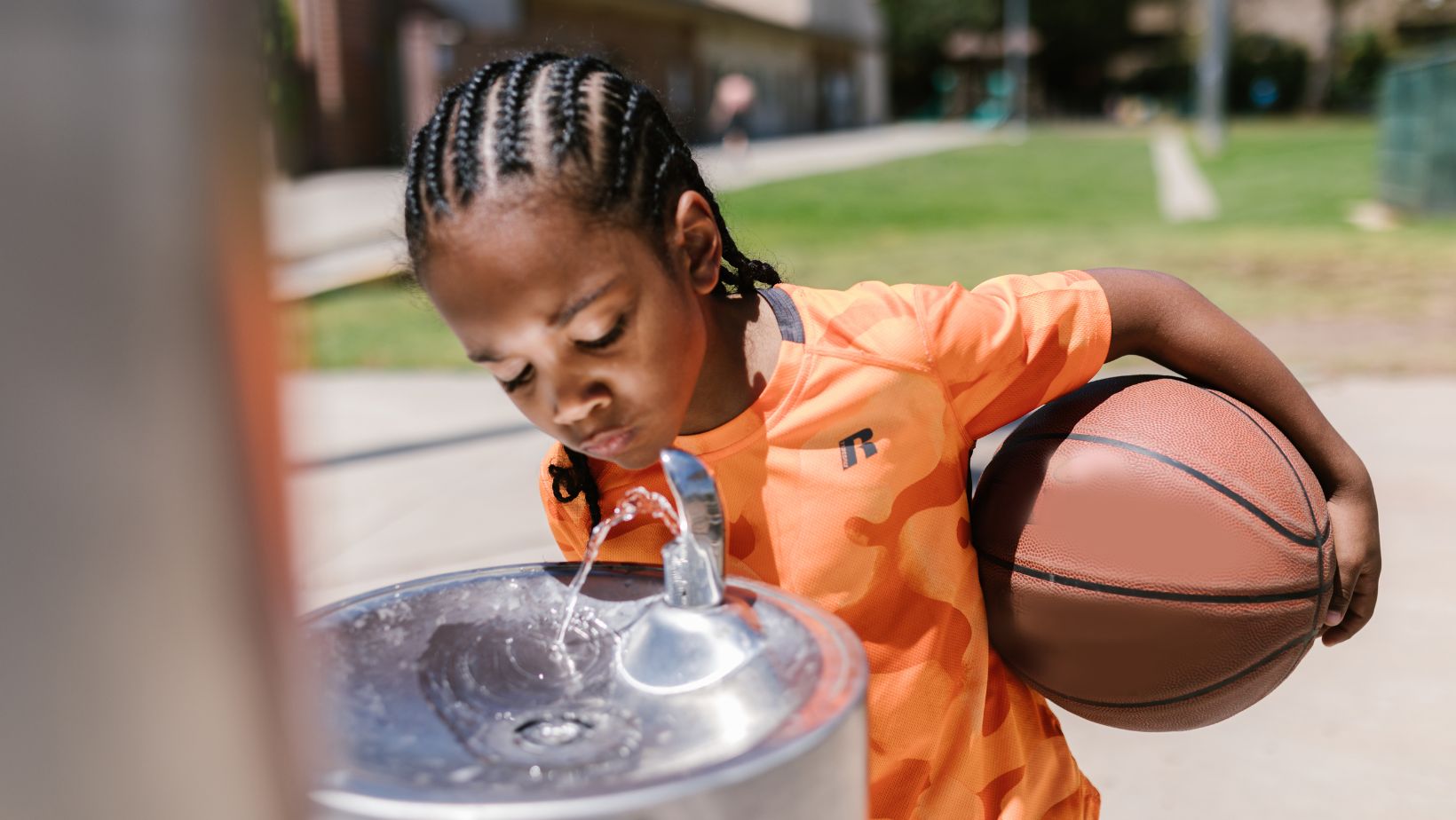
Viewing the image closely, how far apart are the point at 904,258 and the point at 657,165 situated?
11.5 meters

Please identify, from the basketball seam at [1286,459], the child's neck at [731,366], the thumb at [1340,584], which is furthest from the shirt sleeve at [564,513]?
the thumb at [1340,584]

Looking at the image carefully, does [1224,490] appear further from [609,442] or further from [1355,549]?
[609,442]

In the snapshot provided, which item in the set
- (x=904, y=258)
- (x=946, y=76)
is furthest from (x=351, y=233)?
(x=946, y=76)

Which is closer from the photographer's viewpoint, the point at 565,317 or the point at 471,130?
the point at 565,317

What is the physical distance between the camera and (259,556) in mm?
579

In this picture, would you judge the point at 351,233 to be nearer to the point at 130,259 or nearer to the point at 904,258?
the point at 904,258

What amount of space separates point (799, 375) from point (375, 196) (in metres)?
17.7

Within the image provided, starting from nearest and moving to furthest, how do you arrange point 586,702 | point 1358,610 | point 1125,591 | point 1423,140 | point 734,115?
point 586,702
point 1125,591
point 1358,610
point 1423,140
point 734,115

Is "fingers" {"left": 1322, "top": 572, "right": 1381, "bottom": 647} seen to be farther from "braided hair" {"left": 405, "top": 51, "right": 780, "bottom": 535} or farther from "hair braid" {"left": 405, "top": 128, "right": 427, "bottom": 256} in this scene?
"hair braid" {"left": 405, "top": 128, "right": 427, "bottom": 256}

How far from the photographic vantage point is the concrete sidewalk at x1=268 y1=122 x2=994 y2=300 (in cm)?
57

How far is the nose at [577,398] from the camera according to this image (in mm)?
1373

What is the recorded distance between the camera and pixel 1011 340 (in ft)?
5.88

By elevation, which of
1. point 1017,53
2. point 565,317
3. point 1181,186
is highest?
point 1017,53

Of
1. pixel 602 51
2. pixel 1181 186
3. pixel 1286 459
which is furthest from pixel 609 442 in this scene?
pixel 1181 186
